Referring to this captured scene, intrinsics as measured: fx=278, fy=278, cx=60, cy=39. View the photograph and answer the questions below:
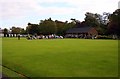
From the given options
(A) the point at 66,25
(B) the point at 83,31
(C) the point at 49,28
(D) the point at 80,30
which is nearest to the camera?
(C) the point at 49,28

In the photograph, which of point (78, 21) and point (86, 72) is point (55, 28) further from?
point (86, 72)

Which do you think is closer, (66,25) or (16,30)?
(66,25)

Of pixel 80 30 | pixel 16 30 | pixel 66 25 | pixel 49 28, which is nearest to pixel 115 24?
pixel 80 30

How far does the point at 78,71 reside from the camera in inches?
542

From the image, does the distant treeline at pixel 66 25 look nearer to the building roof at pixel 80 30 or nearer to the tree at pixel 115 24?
the building roof at pixel 80 30

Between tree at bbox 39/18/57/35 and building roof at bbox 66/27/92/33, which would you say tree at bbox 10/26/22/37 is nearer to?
tree at bbox 39/18/57/35

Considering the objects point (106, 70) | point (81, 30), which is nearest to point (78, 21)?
point (81, 30)

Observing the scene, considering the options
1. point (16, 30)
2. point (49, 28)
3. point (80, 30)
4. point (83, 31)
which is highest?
point (16, 30)

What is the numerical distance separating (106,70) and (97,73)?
3.51 feet

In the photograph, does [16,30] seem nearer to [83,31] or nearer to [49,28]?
[49,28]

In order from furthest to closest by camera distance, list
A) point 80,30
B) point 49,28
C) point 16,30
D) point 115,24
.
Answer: point 16,30 → point 80,30 → point 49,28 → point 115,24

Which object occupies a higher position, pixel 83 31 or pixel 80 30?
pixel 80 30

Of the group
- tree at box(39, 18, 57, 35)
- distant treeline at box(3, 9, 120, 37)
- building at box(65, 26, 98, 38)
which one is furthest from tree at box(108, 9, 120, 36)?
tree at box(39, 18, 57, 35)

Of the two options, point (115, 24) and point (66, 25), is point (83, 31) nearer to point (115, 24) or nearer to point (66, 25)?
point (66, 25)
